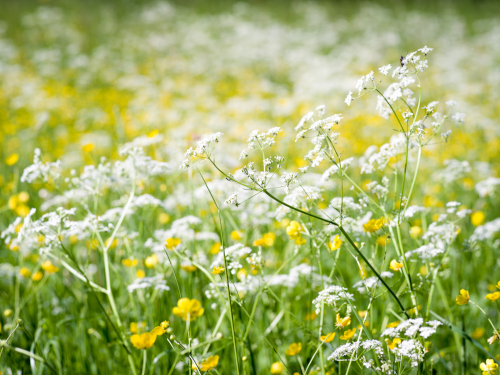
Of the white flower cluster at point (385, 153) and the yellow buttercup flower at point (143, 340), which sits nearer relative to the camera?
the yellow buttercup flower at point (143, 340)

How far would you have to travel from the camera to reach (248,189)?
118cm

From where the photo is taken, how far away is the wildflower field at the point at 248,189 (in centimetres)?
146

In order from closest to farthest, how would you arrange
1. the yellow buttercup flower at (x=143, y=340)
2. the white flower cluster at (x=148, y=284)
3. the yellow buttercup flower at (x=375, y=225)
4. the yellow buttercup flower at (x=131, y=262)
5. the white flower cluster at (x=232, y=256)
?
the yellow buttercup flower at (x=143, y=340)
the yellow buttercup flower at (x=375, y=225)
the white flower cluster at (x=232, y=256)
the white flower cluster at (x=148, y=284)
the yellow buttercup flower at (x=131, y=262)

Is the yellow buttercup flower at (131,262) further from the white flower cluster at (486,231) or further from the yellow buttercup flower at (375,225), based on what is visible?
the white flower cluster at (486,231)

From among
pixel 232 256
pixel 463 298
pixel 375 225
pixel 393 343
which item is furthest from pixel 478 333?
pixel 232 256

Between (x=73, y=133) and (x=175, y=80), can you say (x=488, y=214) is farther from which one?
(x=175, y=80)

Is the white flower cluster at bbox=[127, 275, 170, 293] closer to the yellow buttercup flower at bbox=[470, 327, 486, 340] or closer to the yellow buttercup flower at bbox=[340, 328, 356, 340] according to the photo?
the yellow buttercup flower at bbox=[340, 328, 356, 340]

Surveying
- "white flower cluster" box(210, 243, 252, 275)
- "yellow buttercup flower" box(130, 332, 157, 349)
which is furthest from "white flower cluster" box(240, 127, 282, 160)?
"yellow buttercup flower" box(130, 332, 157, 349)

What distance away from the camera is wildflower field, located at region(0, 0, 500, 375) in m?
1.46

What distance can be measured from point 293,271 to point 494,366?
880 mm

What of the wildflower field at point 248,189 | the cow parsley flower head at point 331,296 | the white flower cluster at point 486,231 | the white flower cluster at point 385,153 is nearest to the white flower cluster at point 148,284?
the wildflower field at point 248,189

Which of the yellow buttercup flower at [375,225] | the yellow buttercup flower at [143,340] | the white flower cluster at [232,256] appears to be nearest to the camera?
the yellow buttercup flower at [143,340]

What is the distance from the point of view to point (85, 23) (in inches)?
502

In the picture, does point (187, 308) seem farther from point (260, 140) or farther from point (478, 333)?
point (478, 333)
